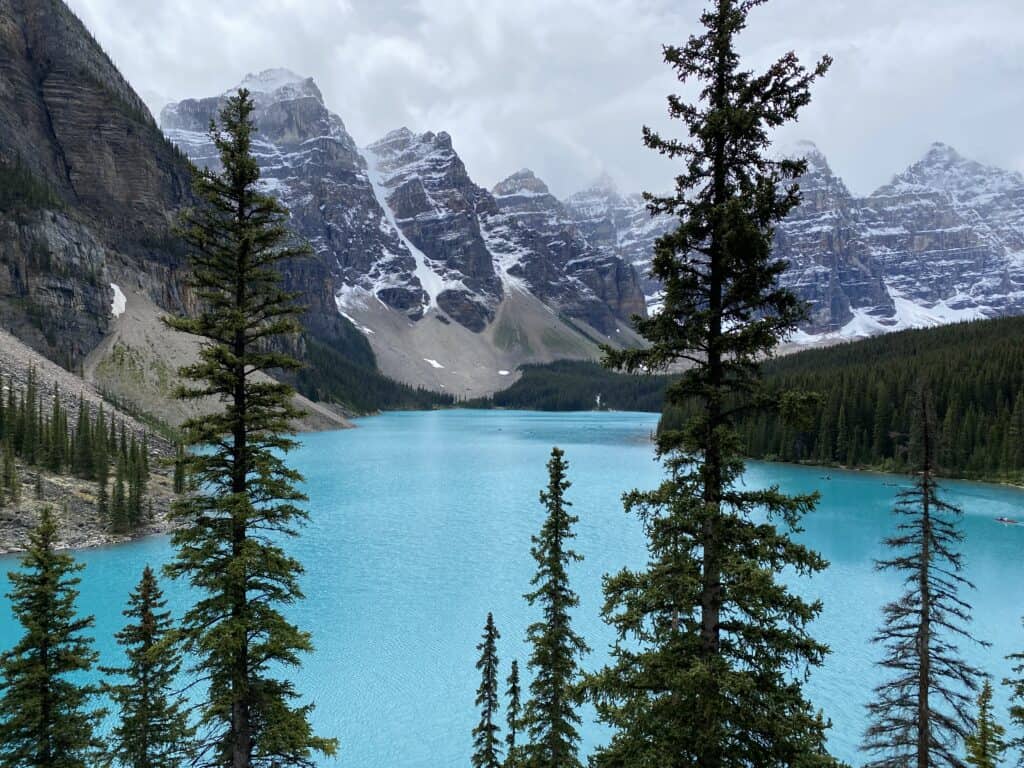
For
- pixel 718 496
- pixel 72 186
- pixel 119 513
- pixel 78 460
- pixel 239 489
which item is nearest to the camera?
pixel 718 496

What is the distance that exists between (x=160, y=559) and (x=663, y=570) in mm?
42405

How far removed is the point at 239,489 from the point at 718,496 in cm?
960

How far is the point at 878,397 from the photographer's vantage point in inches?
3706

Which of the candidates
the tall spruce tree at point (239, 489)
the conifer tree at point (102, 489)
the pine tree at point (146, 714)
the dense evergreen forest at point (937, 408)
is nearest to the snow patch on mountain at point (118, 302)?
the conifer tree at point (102, 489)

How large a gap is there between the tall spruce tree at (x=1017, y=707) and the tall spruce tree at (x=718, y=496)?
5490mm

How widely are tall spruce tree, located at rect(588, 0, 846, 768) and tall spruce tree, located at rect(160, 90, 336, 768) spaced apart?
21.9 feet

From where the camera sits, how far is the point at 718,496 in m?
9.19

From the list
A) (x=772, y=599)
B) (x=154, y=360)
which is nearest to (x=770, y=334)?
(x=772, y=599)

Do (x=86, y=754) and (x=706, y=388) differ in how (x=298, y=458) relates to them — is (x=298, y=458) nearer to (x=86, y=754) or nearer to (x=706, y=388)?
(x=86, y=754)

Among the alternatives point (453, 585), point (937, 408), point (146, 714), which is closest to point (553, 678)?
point (146, 714)

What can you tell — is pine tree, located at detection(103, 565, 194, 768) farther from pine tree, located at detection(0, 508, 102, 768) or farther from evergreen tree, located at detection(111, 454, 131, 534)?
evergreen tree, located at detection(111, 454, 131, 534)

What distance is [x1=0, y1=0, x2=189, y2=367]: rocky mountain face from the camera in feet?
346

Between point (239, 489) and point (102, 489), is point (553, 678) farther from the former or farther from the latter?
point (102, 489)

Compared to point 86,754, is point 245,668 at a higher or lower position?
higher
